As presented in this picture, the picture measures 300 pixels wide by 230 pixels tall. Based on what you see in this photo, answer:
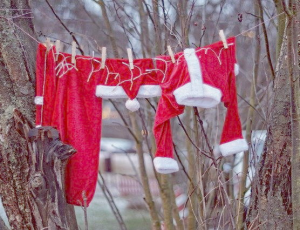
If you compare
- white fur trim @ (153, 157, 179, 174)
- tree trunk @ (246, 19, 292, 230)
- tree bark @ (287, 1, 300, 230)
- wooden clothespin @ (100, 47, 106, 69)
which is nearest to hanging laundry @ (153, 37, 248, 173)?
white fur trim @ (153, 157, 179, 174)

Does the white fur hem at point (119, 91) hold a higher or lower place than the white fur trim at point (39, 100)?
higher

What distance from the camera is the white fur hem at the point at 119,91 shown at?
3135mm

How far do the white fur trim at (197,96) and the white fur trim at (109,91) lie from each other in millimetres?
341

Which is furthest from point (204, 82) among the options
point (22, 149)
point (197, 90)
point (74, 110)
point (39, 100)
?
point (22, 149)

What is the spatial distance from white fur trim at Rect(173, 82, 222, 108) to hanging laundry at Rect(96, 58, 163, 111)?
0.20m

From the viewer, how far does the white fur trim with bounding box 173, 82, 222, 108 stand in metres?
2.94

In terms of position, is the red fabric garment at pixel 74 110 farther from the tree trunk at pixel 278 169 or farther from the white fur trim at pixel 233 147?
the tree trunk at pixel 278 169

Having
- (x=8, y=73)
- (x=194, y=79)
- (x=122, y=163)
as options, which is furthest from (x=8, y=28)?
(x=122, y=163)

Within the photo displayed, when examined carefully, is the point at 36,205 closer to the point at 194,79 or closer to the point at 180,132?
the point at 194,79

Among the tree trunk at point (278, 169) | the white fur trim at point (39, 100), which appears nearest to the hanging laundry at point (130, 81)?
the white fur trim at point (39, 100)

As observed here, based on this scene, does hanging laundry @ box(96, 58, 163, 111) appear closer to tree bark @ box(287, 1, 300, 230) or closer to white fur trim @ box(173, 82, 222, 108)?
white fur trim @ box(173, 82, 222, 108)

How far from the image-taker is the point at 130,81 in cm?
314

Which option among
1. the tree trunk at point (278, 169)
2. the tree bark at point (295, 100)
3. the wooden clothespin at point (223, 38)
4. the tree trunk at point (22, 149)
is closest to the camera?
the tree bark at point (295, 100)

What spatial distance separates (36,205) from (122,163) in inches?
380
